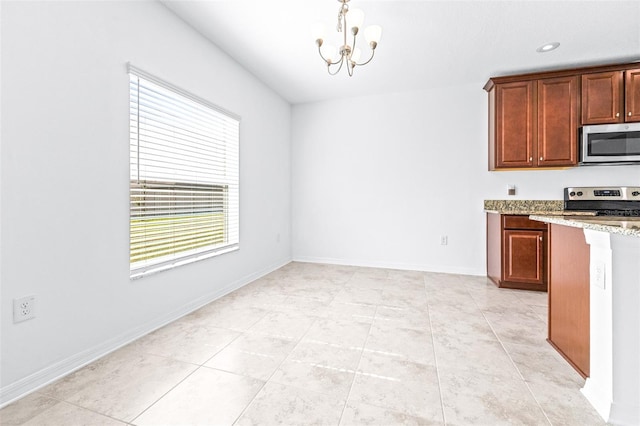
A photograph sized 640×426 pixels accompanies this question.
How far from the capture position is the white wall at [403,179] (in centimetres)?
384

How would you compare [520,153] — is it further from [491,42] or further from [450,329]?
[450,329]

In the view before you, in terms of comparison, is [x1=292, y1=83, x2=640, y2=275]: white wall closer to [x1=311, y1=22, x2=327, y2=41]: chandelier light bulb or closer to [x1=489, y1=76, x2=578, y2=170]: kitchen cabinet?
[x1=489, y1=76, x2=578, y2=170]: kitchen cabinet

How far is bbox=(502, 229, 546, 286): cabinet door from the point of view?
3.18m

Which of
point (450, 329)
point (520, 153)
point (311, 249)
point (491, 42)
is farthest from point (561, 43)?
point (311, 249)

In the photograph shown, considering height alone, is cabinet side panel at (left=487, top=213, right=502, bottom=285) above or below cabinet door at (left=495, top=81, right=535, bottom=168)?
below

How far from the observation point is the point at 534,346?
1.98 m

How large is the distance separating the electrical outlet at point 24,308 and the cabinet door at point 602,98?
5.14m

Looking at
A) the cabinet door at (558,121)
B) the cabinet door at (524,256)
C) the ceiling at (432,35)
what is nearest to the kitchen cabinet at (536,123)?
the cabinet door at (558,121)

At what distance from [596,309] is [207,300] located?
114 inches

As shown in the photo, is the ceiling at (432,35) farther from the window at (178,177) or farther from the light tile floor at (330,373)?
the light tile floor at (330,373)

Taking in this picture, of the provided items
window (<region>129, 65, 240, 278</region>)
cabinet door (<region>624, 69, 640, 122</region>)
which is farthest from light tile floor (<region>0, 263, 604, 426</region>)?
cabinet door (<region>624, 69, 640, 122</region>)

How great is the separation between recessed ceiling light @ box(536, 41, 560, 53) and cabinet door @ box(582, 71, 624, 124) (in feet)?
2.37

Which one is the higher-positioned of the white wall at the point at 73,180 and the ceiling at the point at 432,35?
the ceiling at the point at 432,35

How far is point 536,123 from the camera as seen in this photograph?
3.37 meters
